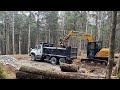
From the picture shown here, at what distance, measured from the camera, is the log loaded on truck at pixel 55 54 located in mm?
19391

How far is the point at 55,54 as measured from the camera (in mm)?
19656

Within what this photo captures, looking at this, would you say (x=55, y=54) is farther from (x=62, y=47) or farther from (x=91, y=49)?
(x=91, y=49)

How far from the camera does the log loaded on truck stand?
19.4 meters

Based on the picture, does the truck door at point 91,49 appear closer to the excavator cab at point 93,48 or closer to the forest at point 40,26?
the excavator cab at point 93,48

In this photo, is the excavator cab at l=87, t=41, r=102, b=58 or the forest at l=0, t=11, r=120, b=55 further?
the forest at l=0, t=11, r=120, b=55

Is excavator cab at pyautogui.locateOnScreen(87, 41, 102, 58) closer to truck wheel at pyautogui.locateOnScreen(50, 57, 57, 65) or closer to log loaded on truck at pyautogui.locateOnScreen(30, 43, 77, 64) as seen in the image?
log loaded on truck at pyautogui.locateOnScreen(30, 43, 77, 64)

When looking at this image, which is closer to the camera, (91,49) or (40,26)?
(91,49)

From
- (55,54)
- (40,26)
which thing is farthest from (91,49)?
(40,26)

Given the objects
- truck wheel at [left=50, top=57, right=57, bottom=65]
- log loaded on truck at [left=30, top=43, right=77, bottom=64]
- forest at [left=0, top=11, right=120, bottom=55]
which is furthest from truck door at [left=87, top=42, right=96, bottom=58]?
forest at [left=0, top=11, right=120, bottom=55]

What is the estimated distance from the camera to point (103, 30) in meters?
43.7

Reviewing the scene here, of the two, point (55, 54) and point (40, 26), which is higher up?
point (40, 26)

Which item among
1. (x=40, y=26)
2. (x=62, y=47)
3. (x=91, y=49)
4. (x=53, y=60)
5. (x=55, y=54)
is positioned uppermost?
(x=40, y=26)

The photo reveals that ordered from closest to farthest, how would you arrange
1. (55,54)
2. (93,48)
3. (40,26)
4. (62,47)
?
(93,48), (55,54), (62,47), (40,26)
